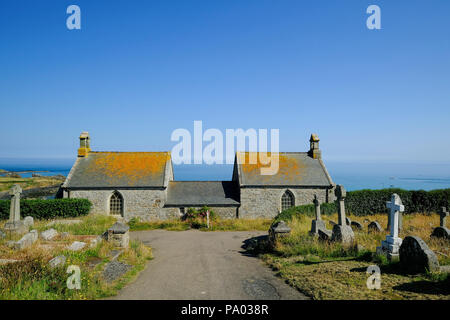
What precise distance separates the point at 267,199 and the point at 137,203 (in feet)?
40.3

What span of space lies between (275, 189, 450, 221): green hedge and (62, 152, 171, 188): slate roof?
12773 millimetres

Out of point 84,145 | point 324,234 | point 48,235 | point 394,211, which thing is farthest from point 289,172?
point 48,235

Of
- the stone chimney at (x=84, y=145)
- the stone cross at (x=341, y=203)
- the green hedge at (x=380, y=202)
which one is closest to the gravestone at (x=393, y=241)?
the stone cross at (x=341, y=203)

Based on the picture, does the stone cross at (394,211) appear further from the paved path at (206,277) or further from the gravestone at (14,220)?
the gravestone at (14,220)

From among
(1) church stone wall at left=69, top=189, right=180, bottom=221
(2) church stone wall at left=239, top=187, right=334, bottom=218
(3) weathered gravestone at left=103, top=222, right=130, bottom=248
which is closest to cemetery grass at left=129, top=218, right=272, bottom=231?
(1) church stone wall at left=69, top=189, right=180, bottom=221

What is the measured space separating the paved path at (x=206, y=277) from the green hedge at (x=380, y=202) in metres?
10.8

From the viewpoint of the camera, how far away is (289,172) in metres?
30.1

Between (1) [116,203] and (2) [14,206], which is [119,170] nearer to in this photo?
(1) [116,203]

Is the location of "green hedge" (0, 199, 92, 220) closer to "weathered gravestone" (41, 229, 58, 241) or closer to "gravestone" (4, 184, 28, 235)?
"gravestone" (4, 184, 28, 235)

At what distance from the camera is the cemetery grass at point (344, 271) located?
7.31m

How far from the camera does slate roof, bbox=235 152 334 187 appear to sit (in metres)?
28.7

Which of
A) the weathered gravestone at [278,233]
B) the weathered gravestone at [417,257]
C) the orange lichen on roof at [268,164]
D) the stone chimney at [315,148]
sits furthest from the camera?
the stone chimney at [315,148]
